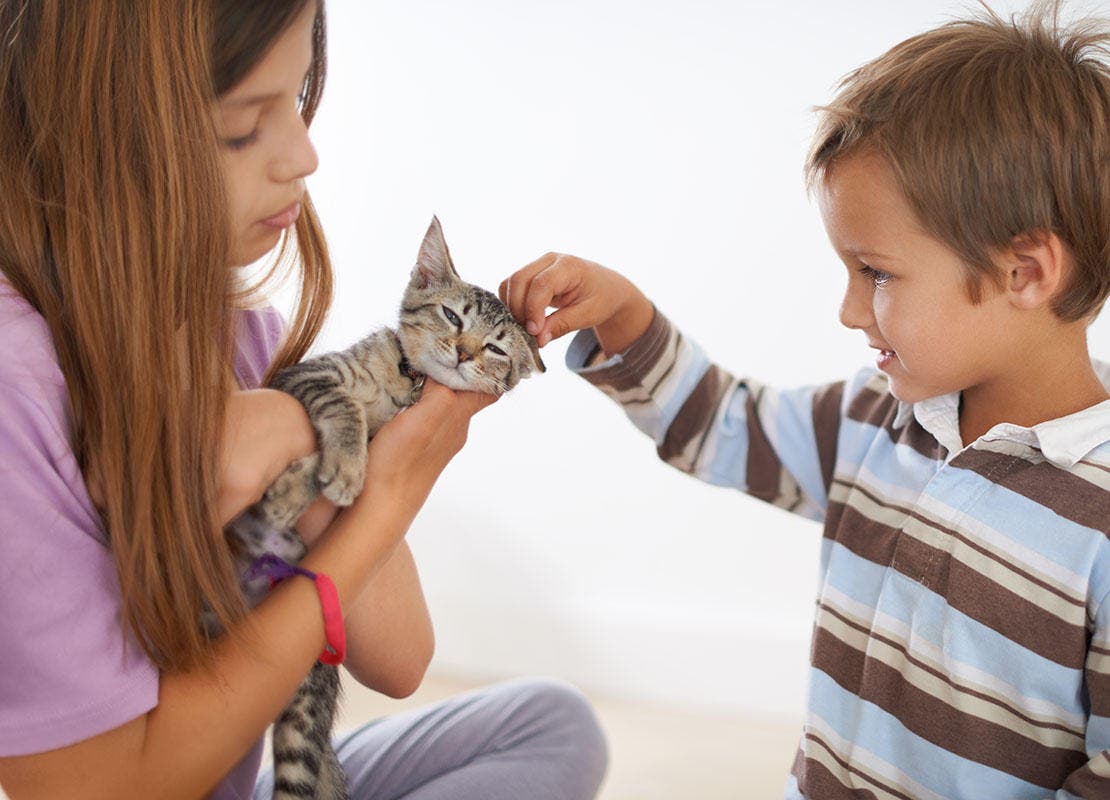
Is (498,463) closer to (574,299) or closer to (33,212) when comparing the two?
(574,299)

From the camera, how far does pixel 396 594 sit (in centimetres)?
136

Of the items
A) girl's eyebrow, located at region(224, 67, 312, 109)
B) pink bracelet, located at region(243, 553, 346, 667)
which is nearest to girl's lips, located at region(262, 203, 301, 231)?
girl's eyebrow, located at region(224, 67, 312, 109)

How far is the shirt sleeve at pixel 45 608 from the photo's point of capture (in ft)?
Answer: 3.04

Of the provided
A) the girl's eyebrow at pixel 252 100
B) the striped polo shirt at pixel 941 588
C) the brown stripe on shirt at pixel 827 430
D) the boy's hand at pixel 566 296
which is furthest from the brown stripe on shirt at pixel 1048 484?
the girl's eyebrow at pixel 252 100

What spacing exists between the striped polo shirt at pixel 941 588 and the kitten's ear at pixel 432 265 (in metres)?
0.23

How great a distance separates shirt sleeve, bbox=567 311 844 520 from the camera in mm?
1419

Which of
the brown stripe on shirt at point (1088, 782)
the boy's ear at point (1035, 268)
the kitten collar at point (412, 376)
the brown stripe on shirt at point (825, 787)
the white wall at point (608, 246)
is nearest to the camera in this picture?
the brown stripe on shirt at point (1088, 782)

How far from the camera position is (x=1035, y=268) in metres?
1.15

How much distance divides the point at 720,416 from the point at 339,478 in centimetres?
53

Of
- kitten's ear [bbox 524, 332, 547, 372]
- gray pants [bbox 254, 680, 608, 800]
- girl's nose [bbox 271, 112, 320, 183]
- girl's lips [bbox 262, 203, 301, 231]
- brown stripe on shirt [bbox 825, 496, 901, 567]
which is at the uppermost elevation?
girl's nose [bbox 271, 112, 320, 183]

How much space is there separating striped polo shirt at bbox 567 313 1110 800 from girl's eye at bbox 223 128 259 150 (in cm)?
56

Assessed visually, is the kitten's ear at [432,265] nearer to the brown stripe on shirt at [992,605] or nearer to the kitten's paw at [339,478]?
the kitten's paw at [339,478]

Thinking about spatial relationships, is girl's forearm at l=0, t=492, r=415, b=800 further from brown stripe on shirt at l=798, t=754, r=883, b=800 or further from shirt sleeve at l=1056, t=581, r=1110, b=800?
shirt sleeve at l=1056, t=581, r=1110, b=800

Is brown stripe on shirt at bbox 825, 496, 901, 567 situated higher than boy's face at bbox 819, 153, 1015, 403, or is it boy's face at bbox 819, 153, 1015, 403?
boy's face at bbox 819, 153, 1015, 403
